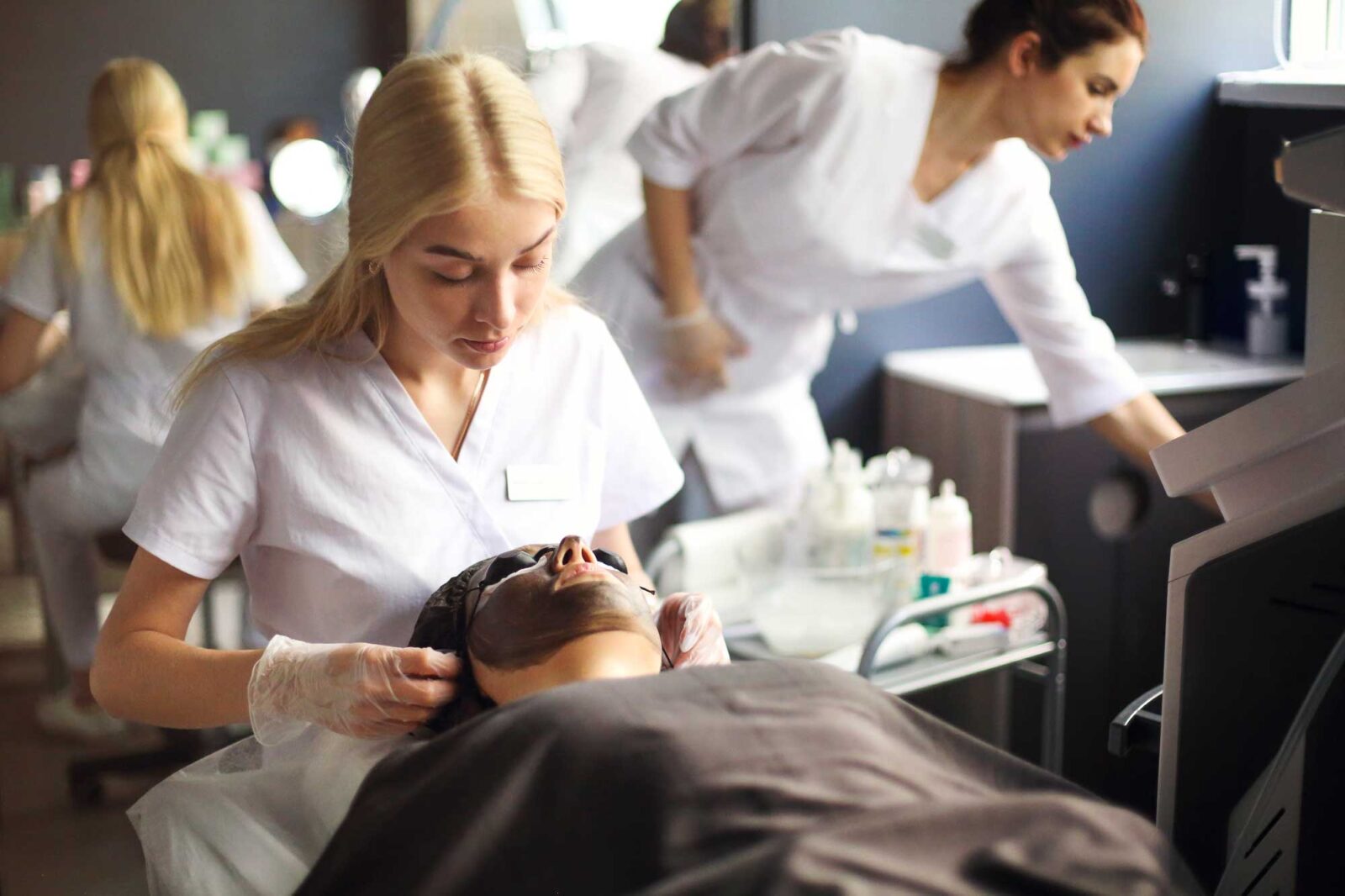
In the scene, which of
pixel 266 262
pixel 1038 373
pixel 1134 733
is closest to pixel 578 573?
pixel 1134 733

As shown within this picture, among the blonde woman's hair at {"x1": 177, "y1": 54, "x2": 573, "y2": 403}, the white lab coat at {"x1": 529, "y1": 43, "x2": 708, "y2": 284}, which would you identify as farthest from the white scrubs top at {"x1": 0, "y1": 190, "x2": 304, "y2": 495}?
the blonde woman's hair at {"x1": 177, "y1": 54, "x2": 573, "y2": 403}

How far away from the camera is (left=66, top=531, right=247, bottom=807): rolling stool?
2293 millimetres

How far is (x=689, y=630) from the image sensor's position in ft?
4.06

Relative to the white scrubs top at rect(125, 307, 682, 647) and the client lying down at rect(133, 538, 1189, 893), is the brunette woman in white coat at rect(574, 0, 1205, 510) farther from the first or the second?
the client lying down at rect(133, 538, 1189, 893)

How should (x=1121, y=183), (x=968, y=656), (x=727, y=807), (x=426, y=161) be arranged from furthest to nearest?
(x=1121, y=183)
(x=968, y=656)
(x=426, y=161)
(x=727, y=807)

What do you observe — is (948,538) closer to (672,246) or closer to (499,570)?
(672,246)

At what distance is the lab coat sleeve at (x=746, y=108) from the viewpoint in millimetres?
2031

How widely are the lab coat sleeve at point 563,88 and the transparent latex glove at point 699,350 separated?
36 centimetres

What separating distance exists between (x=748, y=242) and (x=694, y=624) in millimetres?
1031

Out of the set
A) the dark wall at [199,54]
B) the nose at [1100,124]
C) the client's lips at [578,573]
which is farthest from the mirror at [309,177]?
the client's lips at [578,573]

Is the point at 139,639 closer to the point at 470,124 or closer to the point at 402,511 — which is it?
the point at 402,511

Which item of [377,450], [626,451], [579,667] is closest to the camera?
[579,667]

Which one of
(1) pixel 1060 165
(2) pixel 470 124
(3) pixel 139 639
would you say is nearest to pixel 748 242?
(1) pixel 1060 165

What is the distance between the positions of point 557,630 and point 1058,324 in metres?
1.27
